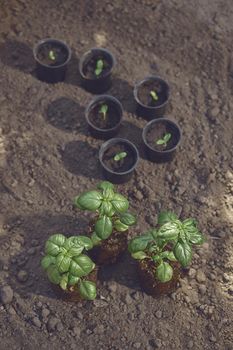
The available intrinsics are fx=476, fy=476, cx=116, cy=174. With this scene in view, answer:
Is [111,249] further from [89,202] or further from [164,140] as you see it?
[164,140]

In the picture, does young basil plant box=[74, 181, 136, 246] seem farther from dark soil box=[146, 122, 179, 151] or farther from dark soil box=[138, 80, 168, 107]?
dark soil box=[138, 80, 168, 107]

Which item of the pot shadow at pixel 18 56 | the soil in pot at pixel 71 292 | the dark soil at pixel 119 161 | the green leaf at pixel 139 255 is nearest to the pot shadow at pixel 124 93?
the dark soil at pixel 119 161

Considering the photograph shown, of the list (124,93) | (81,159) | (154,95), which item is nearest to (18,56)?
(124,93)

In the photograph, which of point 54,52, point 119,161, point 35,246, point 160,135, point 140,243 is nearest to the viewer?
point 140,243

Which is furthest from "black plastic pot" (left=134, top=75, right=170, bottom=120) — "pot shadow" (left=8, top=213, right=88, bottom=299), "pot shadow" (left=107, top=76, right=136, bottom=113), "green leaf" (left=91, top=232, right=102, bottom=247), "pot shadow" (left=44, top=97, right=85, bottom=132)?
"green leaf" (left=91, top=232, right=102, bottom=247)

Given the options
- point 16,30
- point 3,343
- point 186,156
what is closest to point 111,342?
point 3,343

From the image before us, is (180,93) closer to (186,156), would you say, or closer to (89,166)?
(186,156)
